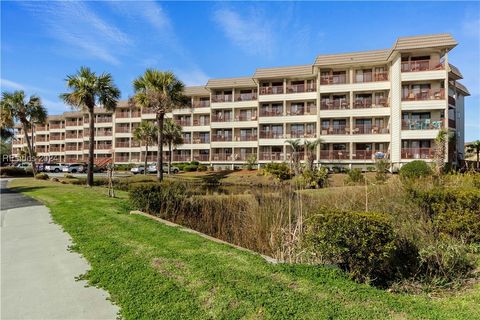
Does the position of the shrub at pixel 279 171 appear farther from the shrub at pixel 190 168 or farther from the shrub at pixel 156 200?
the shrub at pixel 156 200

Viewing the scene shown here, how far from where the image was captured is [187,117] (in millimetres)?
56219

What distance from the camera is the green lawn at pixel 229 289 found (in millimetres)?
3973

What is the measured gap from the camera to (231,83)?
50.1 meters

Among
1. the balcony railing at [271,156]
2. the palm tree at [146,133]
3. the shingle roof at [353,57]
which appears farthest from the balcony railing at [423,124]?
the palm tree at [146,133]

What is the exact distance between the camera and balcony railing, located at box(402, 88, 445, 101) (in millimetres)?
33906

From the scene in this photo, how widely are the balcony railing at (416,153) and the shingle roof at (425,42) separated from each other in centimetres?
1009

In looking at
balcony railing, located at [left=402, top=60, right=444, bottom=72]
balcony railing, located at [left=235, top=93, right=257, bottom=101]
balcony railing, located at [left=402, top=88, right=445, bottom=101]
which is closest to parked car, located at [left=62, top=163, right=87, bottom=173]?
balcony railing, located at [left=235, top=93, right=257, bottom=101]

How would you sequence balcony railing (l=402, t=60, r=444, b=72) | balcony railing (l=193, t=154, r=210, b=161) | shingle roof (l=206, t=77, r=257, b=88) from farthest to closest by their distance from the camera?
balcony railing (l=193, t=154, r=210, b=161), shingle roof (l=206, t=77, r=257, b=88), balcony railing (l=402, t=60, r=444, b=72)

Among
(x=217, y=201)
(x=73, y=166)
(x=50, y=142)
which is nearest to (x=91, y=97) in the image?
(x=217, y=201)

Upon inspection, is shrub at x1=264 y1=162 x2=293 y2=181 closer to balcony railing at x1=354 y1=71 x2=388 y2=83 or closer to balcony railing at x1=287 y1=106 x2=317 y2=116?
balcony railing at x1=287 y1=106 x2=317 y2=116

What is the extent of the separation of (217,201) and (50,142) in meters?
79.2

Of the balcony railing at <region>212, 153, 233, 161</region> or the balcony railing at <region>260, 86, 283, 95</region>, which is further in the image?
the balcony railing at <region>212, 153, 233, 161</region>

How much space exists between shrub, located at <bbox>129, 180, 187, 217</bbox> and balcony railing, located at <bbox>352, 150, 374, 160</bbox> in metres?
29.4

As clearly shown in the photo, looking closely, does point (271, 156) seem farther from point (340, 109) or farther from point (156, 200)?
point (156, 200)
